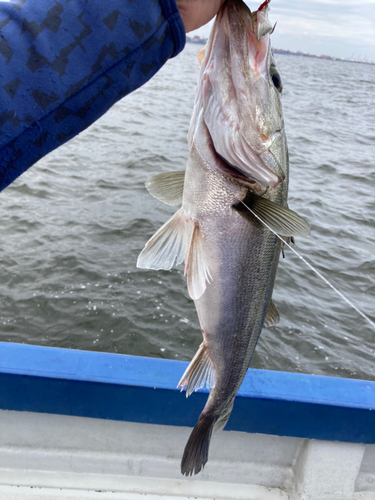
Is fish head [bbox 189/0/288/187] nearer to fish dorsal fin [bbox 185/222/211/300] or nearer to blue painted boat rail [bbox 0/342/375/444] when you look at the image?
fish dorsal fin [bbox 185/222/211/300]

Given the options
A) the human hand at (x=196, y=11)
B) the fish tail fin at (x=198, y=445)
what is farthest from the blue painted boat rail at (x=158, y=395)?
the human hand at (x=196, y=11)

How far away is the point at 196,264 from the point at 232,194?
27 cm

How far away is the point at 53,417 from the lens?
7.82ft

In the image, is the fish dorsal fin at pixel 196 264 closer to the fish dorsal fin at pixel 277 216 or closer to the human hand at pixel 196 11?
the fish dorsal fin at pixel 277 216

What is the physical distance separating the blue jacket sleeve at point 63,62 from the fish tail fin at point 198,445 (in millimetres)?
1341

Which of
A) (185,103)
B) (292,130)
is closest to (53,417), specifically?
(292,130)

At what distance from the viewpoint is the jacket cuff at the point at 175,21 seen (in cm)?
83

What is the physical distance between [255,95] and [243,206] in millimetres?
346

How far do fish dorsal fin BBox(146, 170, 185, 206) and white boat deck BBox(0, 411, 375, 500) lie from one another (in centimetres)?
146

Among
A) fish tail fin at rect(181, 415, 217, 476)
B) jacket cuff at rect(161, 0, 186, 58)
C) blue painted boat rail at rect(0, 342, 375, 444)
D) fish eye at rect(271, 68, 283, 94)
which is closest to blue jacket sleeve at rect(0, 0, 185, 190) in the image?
jacket cuff at rect(161, 0, 186, 58)

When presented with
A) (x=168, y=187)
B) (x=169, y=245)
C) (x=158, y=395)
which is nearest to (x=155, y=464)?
(x=158, y=395)

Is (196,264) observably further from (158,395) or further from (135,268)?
(135,268)

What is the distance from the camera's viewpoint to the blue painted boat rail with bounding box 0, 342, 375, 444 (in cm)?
213

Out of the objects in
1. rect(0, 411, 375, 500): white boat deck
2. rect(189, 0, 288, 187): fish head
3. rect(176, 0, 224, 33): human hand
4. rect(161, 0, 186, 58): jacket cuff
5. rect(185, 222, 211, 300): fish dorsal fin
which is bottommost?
rect(0, 411, 375, 500): white boat deck
